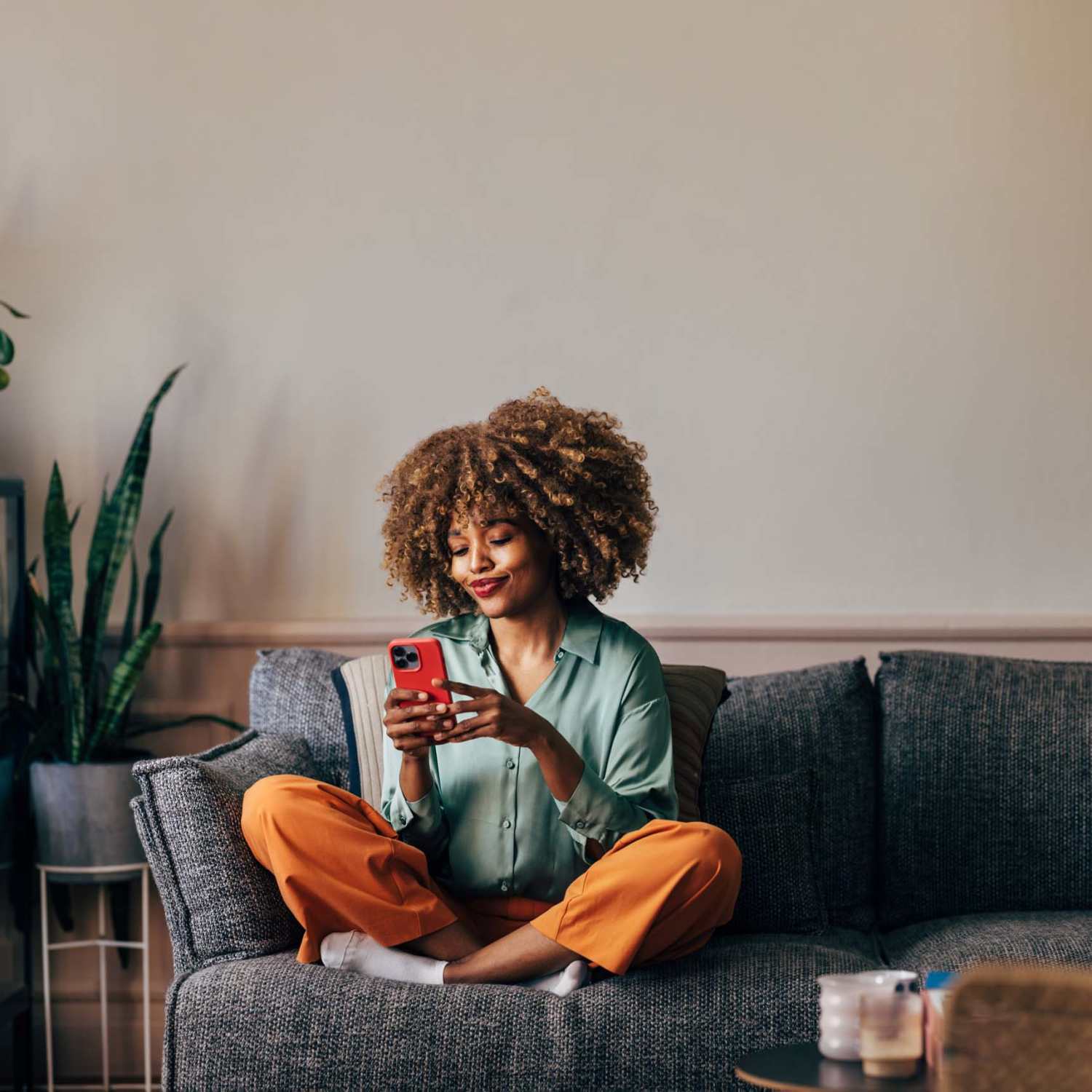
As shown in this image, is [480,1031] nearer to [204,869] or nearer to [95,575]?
[204,869]

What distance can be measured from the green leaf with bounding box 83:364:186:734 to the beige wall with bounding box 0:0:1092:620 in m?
0.21

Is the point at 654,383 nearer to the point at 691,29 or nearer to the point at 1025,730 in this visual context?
the point at 691,29

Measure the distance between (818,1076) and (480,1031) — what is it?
Result: 59cm

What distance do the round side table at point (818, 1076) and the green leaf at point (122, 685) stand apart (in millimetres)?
1626

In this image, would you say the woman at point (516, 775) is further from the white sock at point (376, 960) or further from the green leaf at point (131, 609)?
the green leaf at point (131, 609)

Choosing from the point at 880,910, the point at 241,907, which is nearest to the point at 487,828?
the point at 241,907

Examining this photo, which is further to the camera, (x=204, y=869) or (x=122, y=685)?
(x=122, y=685)

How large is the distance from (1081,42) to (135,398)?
212 cm

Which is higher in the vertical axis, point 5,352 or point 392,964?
point 5,352

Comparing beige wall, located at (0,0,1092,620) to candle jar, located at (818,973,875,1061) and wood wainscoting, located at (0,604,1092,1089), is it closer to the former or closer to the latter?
wood wainscoting, located at (0,604,1092,1089)

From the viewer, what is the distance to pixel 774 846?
2.17 m

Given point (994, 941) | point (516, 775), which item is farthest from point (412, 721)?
point (994, 941)

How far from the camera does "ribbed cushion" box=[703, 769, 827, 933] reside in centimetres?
215

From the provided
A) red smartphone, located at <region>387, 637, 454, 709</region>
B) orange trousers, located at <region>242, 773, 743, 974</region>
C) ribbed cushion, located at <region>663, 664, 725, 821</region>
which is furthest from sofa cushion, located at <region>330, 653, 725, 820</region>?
red smartphone, located at <region>387, 637, 454, 709</region>
